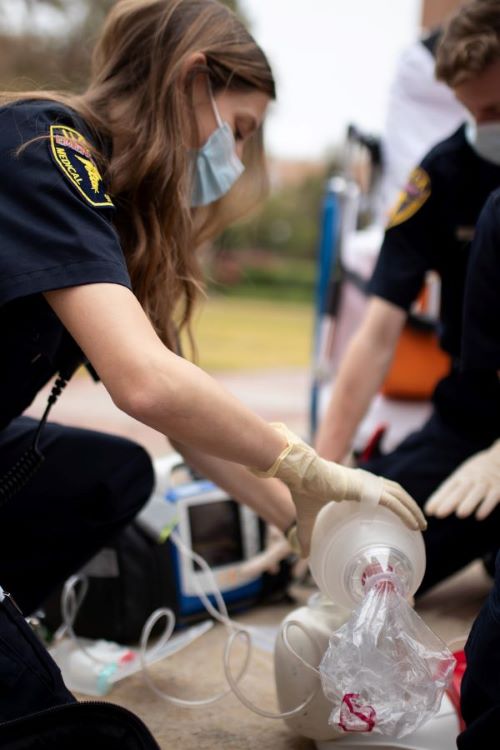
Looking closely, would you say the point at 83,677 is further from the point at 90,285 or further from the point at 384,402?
the point at 384,402

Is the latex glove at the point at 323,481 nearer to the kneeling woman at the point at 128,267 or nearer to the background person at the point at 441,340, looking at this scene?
the kneeling woman at the point at 128,267

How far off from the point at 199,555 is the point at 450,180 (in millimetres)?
1155

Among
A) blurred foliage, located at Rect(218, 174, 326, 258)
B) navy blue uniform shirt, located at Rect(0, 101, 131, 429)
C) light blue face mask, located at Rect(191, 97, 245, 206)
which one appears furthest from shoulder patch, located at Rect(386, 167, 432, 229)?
blurred foliage, located at Rect(218, 174, 326, 258)

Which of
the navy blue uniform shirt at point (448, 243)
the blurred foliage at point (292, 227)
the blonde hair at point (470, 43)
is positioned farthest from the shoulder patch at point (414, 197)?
the blurred foliage at point (292, 227)

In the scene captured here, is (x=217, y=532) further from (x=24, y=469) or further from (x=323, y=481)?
(x=323, y=481)

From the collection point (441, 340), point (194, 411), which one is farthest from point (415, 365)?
point (194, 411)

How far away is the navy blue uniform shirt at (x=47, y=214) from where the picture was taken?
1.31m

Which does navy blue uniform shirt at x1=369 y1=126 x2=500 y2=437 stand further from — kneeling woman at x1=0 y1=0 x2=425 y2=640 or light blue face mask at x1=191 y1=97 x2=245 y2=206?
light blue face mask at x1=191 y1=97 x2=245 y2=206

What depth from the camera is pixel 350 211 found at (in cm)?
404

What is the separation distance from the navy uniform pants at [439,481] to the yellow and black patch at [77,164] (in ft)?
4.01

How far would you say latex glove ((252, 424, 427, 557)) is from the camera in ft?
4.71

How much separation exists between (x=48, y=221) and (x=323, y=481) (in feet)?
1.93

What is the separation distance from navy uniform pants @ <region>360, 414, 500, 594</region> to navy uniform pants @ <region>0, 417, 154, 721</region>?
0.73m

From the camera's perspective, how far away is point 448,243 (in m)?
2.37
